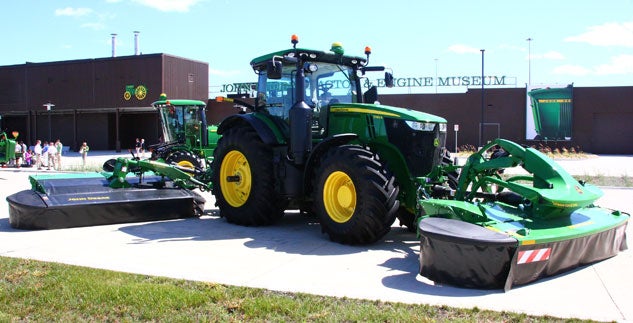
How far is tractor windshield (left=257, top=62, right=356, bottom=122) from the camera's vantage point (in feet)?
27.9

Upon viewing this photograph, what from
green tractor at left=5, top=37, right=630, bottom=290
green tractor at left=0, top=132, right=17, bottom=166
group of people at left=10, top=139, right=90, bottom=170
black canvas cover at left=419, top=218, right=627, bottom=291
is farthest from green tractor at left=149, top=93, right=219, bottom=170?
black canvas cover at left=419, top=218, right=627, bottom=291

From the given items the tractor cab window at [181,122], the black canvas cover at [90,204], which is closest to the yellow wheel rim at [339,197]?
the black canvas cover at [90,204]

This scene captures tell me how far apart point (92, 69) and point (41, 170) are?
51.6 ft

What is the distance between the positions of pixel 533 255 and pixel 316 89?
4.26 meters

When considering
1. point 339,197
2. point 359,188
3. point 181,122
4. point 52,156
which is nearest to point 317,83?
point 339,197

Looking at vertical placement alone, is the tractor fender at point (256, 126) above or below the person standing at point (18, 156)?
above

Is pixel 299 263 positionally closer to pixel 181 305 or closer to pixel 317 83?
pixel 181 305

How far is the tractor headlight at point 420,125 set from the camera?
7.31 m

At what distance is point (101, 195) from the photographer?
8.94m

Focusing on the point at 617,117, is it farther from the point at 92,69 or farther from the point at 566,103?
the point at 92,69

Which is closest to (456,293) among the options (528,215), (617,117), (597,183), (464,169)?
(528,215)

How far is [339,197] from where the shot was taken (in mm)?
7418

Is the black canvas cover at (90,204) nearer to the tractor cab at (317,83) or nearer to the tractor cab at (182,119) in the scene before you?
the tractor cab at (317,83)

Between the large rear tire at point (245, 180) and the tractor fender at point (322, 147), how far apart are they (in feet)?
2.55
